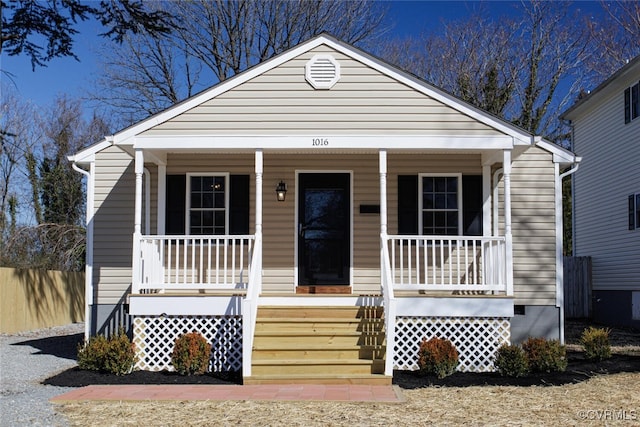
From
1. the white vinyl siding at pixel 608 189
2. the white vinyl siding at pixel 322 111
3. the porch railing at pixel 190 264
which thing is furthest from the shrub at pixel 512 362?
the white vinyl siding at pixel 608 189

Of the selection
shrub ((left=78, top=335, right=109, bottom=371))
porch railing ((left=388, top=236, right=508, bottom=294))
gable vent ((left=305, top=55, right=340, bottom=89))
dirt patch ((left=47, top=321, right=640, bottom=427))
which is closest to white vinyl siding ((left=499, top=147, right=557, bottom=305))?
porch railing ((left=388, top=236, right=508, bottom=294))

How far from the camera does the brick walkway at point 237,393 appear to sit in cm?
802

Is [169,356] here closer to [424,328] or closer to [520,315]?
[424,328]

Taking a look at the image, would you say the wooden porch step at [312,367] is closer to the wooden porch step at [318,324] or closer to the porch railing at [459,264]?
the wooden porch step at [318,324]

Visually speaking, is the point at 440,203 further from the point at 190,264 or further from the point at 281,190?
the point at 190,264

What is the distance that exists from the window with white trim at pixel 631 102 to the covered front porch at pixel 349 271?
6.45 metres

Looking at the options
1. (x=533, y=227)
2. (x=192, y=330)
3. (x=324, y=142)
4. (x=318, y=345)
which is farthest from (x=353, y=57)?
(x=192, y=330)

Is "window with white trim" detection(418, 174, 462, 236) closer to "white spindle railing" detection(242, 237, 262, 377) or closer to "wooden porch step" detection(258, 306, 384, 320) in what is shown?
"wooden porch step" detection(258, 306, 384, 320)

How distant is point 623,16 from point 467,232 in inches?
646

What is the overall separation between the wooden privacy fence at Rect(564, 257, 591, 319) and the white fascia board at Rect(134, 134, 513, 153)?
973 cm

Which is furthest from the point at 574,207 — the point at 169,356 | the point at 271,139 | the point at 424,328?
the point at 169,356

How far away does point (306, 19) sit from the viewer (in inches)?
1038

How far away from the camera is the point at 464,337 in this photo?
10.2 metres

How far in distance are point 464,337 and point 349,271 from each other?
2442mm
